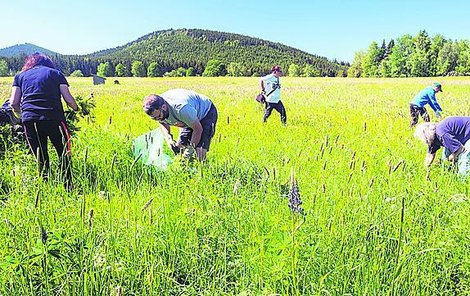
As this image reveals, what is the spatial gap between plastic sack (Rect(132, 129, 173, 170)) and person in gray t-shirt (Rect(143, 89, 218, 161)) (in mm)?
248

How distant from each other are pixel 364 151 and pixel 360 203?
3.61 metres

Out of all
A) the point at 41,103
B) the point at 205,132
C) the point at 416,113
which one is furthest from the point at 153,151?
the point at 416,113

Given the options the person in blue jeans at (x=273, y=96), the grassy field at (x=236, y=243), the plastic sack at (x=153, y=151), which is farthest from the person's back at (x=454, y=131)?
the person in blue jeans at (x=273, y=96)

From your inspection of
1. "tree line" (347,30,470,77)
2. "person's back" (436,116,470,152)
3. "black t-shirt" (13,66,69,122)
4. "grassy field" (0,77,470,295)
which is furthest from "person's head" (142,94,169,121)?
"tree line" (347,30,470,77)

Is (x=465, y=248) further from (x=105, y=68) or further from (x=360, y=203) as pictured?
(x=105, y=68)

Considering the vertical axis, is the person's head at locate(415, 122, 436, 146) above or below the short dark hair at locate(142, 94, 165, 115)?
below

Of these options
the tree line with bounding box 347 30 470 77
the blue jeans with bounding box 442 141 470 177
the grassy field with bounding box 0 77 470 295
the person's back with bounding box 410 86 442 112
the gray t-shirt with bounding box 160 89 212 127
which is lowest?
the grassy field with bounding box 0 77 470 295

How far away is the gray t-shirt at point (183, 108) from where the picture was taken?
4.76 meters

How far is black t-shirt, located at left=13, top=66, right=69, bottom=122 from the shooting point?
482 cm

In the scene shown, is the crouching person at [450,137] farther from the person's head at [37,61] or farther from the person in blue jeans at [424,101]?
the person's head at [37,61]

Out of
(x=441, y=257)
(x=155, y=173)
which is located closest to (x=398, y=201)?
(x=441, y=257)

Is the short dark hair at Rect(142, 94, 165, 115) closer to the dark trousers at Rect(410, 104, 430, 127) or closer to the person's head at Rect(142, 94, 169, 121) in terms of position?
the person's head at Rect(142, 94, 169, 121)

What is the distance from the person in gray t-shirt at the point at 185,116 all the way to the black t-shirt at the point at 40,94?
4.18ft

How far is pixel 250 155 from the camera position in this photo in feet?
20.5
